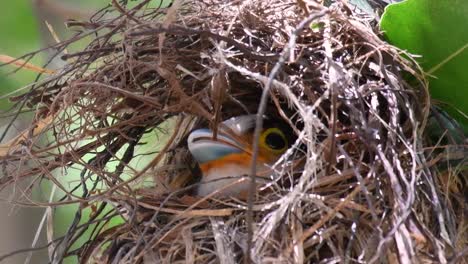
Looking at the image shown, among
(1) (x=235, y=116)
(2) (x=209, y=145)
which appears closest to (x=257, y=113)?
(2) (x=209, y=145)

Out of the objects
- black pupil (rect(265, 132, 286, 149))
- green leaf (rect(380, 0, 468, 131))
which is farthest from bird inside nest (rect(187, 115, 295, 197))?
green leaf (rect(380, 0, 468, 131))

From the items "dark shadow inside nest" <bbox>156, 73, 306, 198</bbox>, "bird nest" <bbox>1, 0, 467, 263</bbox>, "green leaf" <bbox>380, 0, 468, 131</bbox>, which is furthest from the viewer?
"dark shadow inside nest" <bbox>156, 73, 306, 198</bbox>

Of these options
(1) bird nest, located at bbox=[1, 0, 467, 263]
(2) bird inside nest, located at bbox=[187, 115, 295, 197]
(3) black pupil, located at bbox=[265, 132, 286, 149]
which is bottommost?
(3) black pupil, located at bbox=[265, 132, 286, 149]

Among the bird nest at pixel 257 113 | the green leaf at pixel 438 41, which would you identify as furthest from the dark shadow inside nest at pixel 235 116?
the green leaf at pixel 438 41

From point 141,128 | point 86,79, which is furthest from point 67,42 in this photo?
point 141,128

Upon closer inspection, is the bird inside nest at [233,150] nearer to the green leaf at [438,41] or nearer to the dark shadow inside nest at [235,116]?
the dark shadow inside nest at [235,116]

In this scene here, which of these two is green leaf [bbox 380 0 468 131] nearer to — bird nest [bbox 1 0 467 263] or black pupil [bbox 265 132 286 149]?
bird nest [bbox 1 0 467 263]

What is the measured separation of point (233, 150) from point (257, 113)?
0.29m

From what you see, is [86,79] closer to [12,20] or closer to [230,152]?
[230,152]

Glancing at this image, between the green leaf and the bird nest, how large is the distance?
0.10ft

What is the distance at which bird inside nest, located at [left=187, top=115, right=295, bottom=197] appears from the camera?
4.67ft

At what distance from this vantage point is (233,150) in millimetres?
1467

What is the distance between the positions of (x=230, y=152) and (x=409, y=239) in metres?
0.50

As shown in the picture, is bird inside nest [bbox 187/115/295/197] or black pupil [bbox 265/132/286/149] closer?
bird inside nest [bbox 187/115/295/197]
